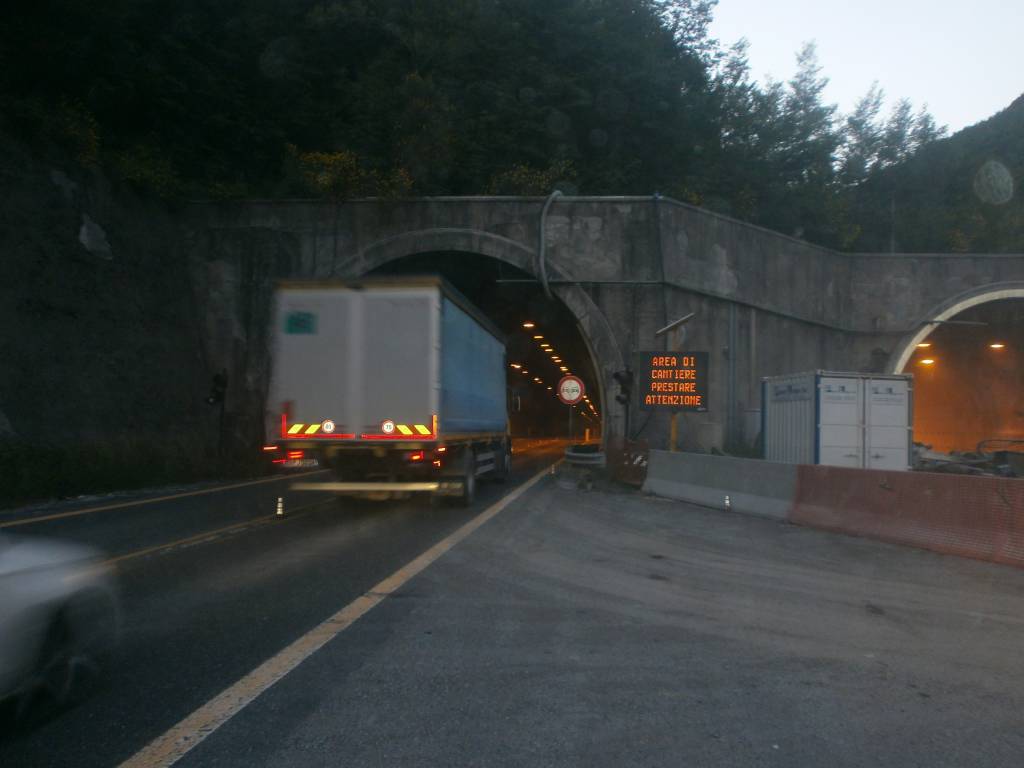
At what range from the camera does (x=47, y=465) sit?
17438 millimetres

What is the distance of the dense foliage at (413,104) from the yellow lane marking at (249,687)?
854 inches

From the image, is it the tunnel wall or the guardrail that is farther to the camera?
the guardrail

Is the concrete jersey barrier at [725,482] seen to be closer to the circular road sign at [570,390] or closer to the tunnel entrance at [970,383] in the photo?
the circular road sign at [570,390]

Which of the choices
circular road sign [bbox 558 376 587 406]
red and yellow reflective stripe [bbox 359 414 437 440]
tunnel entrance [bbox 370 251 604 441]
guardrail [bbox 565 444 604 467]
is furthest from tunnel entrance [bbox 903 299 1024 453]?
red and yellow reflective stripe [bbox 359 414 437 440]

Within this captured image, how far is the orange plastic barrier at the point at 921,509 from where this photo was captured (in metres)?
10.6

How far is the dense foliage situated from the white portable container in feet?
46.7

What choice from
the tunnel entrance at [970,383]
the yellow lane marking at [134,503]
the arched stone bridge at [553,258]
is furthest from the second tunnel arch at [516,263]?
the tunnel entrance at [970,383]

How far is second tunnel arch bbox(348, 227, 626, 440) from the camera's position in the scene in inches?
1116

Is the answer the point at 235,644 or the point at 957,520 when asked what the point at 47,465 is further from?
the point at 957,520

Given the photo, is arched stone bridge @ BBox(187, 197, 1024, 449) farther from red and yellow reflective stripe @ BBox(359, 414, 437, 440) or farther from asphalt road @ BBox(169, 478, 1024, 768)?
asphalt road @ BBox(169, 478, 1024, 768)

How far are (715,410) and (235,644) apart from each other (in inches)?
959

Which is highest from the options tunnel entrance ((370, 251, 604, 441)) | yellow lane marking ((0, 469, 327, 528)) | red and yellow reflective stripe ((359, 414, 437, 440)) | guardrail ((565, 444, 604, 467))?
tunnel entrance ((370, 251, 604, 441))

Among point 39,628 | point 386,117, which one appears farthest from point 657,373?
point 39,628

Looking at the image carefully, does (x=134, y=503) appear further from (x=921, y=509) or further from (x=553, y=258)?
(x=553, y=258)
